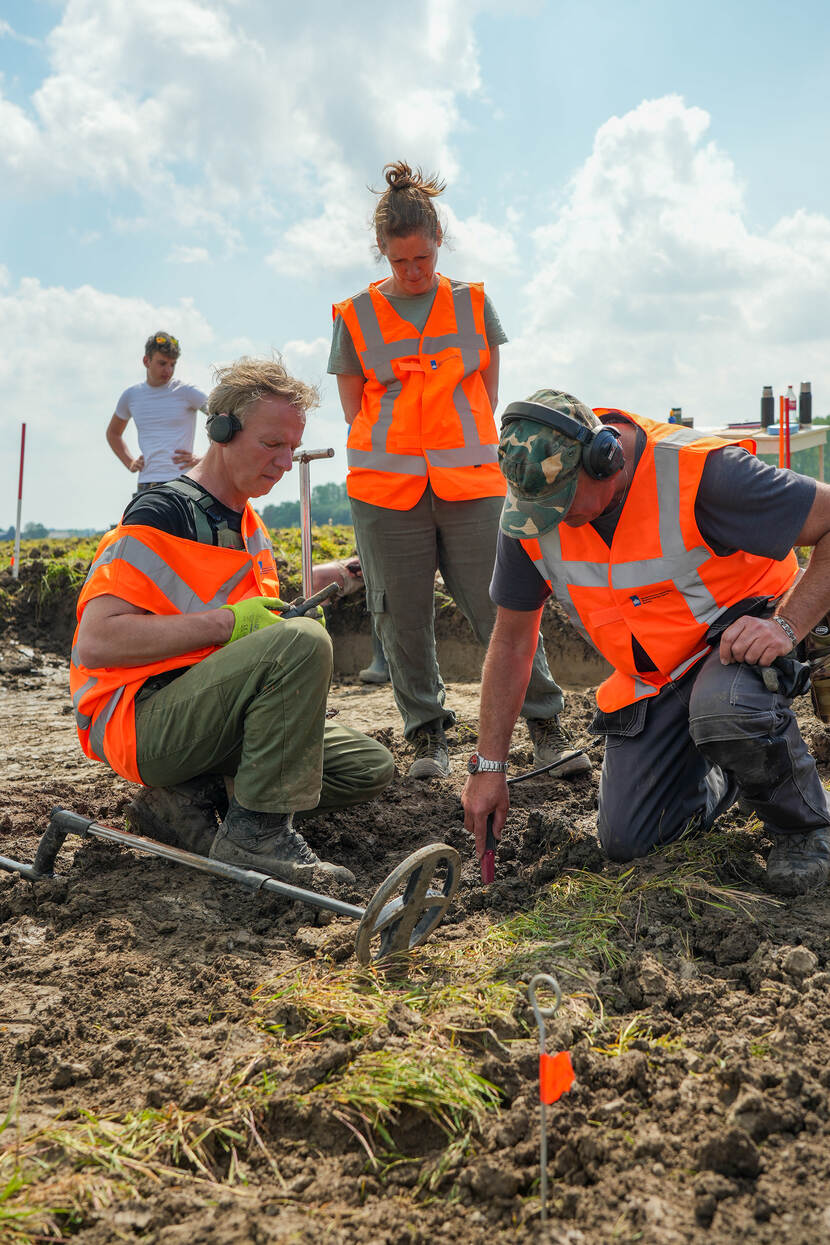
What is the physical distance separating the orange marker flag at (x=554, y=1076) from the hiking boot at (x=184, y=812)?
191 centimetres

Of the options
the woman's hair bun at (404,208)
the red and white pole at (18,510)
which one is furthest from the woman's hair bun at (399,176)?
the red and white pole at (18,510)

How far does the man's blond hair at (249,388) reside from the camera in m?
2.99

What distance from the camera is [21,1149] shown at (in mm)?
1724

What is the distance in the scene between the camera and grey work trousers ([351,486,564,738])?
420 centimetres

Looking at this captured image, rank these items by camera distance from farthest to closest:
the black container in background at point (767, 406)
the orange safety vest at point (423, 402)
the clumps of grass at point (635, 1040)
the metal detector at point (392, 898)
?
the black container in background at point (767, 406), the orange safety vest at point (423, 402), the metal detector at point (392, 898), the clumps of grass at point (635, 1040)

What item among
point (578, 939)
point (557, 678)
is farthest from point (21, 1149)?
Result: point (557, 678)

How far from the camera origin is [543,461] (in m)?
2.50

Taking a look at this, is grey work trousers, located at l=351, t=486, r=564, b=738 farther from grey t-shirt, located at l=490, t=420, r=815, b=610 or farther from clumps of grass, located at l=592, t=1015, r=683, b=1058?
clumps of grass, located at l=592, t=1015, r=683, b=1058

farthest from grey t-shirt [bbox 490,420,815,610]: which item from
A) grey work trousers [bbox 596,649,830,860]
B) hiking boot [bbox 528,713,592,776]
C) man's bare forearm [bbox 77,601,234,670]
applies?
hiking boot [bbox 528,713,592,776]

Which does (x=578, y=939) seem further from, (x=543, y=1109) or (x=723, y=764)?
(x=543, y=1109)

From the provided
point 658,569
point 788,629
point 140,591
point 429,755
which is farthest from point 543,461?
point 429,755

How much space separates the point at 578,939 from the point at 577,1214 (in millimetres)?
889

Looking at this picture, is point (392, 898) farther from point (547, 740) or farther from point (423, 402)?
point (423, 402)

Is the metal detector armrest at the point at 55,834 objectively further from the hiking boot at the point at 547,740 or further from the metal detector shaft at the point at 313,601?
the hiking boot at the point at 547,740
